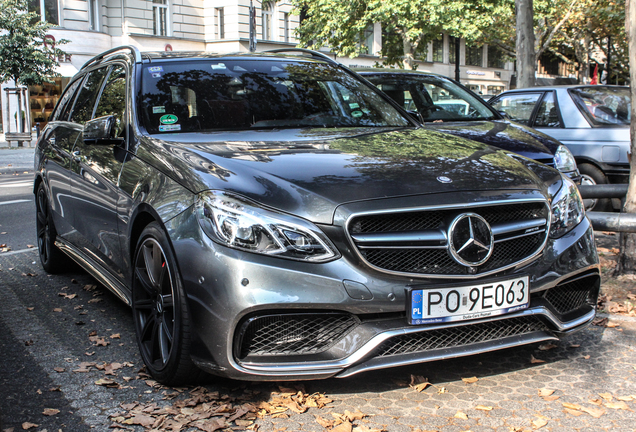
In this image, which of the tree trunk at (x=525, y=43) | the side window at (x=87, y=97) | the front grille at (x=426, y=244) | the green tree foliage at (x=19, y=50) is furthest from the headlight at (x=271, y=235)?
the green tree foliage at (x=19, y=50)

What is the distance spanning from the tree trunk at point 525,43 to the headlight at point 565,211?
10.6 meters

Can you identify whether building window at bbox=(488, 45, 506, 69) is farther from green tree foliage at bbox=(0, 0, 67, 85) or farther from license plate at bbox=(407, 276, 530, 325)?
license plate at bbox=(407, 276, 530, 325)

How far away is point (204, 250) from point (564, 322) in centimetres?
175

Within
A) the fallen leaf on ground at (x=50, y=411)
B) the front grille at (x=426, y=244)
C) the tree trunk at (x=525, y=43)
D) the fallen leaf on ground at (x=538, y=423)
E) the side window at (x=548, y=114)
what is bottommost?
the fallen leaf on ground at (x=50, y=411)

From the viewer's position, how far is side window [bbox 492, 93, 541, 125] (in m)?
9.96

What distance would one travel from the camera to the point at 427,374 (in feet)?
12.0

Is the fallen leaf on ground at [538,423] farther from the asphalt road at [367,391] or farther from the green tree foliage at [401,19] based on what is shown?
the green tree foliage at [401,19]

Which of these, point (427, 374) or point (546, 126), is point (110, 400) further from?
point (546, 126)

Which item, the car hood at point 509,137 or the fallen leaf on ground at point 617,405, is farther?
the car hood at point 509,137

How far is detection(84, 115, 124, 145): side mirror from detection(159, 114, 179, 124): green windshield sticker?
253 millimetres

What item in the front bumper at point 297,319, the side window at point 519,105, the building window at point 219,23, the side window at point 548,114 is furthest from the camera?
the building window at point 219,23

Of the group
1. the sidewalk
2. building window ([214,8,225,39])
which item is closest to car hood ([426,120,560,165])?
the sidewalk

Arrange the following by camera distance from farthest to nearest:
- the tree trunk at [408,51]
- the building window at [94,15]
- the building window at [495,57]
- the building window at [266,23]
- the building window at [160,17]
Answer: the building window at [495,57]
the building window at [266,23]
the tree trunk at [408,51]
the building window at [160,17]
the building window at [94,15]

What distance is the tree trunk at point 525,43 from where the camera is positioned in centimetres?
1364
